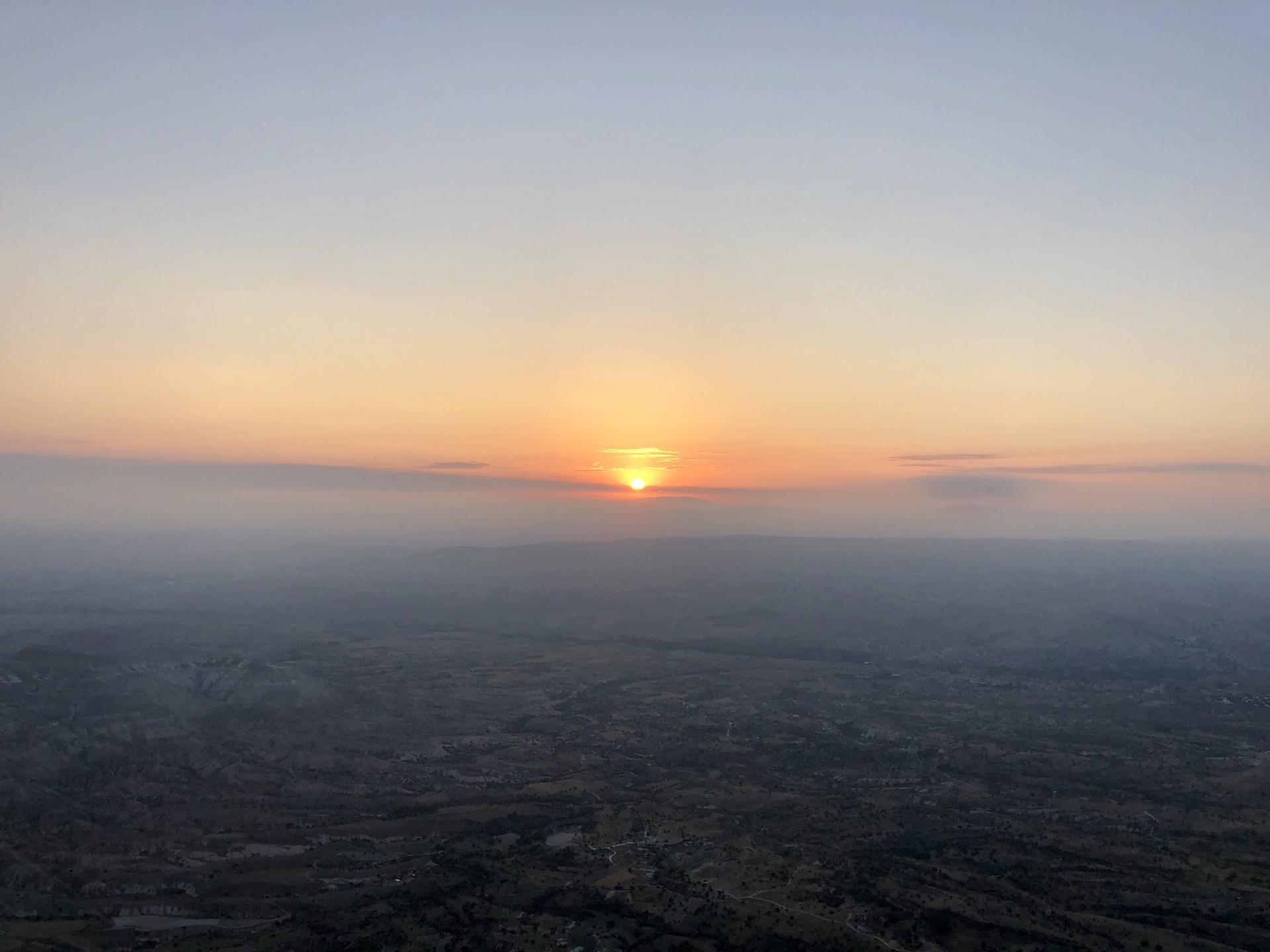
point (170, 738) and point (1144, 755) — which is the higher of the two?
point (170, 738)

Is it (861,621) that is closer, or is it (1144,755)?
(1144,755)

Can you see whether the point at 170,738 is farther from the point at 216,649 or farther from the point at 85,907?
the point at 216,649

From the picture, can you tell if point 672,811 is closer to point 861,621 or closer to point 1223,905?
point 1223,905

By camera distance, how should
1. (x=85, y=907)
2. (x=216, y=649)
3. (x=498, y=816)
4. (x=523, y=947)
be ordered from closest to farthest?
(x=523, y=947) < (x=85, y=907) < (x=498, y=816) < (x=216, y=649)

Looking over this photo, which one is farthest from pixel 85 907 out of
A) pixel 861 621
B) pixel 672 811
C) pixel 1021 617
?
pixel 1021 617

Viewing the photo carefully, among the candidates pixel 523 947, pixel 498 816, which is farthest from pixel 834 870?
pixel 498 816

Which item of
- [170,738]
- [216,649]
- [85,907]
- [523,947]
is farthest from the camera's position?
[216,649]

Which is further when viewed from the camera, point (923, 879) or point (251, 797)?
point (251, 797)

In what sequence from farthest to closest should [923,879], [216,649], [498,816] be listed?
1. [216,649]
2. [498,816]
3. [923,879]

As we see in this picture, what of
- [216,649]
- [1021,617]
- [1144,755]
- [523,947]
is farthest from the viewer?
[1021,617]
